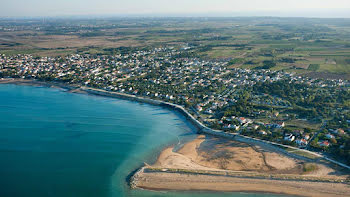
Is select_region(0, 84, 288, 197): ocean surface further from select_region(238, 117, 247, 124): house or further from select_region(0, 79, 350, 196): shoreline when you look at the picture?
select_region(238, 117, 247, 124): house

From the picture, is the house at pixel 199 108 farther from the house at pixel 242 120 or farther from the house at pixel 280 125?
the house at pixel 280 125

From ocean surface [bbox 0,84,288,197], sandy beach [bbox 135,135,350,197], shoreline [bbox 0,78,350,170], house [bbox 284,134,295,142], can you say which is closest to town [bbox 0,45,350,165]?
house [bbox 284,134,295,142]

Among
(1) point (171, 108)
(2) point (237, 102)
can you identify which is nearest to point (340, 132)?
(2) point (237, 102)

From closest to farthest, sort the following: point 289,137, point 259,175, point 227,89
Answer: point 259,175, point 289,137, point 227,89

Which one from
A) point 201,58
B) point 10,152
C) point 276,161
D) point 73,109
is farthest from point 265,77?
point 10,152

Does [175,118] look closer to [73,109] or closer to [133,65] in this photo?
[73,109]

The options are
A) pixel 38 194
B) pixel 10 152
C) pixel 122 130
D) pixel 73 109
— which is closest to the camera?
pixel 38 194

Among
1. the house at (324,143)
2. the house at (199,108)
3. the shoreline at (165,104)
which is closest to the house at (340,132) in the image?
the house at (324,143)

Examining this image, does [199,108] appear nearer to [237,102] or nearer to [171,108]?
[171,108]
